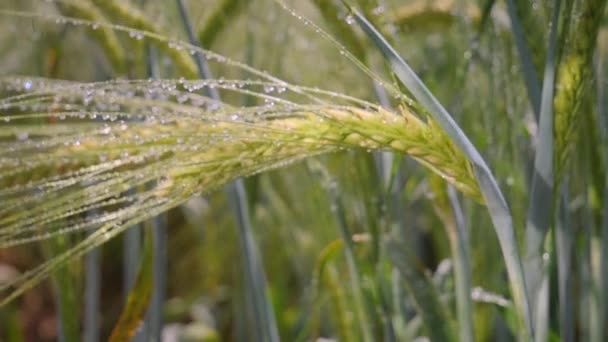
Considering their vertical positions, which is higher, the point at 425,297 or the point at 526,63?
the point at 526,63

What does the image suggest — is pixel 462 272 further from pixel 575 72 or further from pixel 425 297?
pixel 575 72

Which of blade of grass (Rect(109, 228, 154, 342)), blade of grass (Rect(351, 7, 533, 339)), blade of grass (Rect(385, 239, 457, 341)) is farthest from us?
blade of grass (Rect(109, 228, 154, 342))

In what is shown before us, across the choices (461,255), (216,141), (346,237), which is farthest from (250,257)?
(216,141)

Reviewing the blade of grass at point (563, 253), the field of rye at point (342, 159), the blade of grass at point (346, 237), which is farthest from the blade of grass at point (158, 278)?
the blade of grass at point (563, 253)

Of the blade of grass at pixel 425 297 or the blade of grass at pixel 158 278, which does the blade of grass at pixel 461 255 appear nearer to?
the blade of grass at pixel 425 297

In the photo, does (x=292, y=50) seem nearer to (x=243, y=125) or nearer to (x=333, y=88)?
(x=333, y=88)

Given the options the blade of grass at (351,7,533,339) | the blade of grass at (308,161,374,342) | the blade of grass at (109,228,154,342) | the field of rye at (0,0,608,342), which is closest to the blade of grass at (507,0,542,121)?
the field of rye at (0,0,608,342)

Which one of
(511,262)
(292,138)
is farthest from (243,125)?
(511,262)

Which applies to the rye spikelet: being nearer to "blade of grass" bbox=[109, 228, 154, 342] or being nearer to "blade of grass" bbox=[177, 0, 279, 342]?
"blade of grass" bbox=[177, 0, 279, 342]
